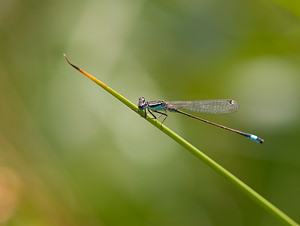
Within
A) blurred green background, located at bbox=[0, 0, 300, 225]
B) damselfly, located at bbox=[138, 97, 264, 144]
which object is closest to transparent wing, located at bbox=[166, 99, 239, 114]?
damselfly, located at bbox=[138, 97, 264, 144]

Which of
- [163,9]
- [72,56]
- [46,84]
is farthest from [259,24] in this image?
[46,84]

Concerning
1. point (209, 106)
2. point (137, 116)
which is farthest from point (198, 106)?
point (137, 116)

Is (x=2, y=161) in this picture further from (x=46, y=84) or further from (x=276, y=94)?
(x=276, y=94)

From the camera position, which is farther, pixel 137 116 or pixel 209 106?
pixel 137 116

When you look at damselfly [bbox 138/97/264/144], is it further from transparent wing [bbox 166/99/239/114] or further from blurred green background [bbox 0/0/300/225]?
blurred green background [bbox 0/0/300/225]

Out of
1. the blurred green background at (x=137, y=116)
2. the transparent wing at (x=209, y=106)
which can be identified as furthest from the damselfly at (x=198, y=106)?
the blurred green background at (x=137, y=116)

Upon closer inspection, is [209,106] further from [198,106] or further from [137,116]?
[137,116]
